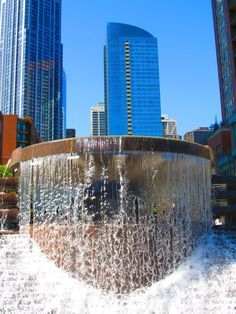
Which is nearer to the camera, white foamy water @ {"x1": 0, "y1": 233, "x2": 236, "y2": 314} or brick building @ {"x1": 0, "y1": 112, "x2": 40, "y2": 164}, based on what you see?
white foamy water @ {"x1": 0, "y1": 233, "x2": 236, "y2": 314}

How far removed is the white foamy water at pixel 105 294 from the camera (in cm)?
1041

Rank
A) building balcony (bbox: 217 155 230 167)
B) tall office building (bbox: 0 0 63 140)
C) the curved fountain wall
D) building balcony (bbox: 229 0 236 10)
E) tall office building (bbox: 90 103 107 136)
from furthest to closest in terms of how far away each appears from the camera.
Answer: tall office building (bbox: 90 103 107 136) < tall office building (bbox: 0 0 63 140) < building balcony (bbox: 229 0 236 10) < building balcony (bbox: 217 155 230 167) < the curved fountain wall

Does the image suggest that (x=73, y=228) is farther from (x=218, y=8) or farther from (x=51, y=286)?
(x=218, y=8)

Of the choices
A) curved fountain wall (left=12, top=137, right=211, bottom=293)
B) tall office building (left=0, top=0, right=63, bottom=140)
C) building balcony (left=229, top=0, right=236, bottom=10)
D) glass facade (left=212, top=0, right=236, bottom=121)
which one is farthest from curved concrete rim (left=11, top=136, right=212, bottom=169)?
tall office building (left=0, top=0, right=63, bottom=140)

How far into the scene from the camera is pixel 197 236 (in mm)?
13258

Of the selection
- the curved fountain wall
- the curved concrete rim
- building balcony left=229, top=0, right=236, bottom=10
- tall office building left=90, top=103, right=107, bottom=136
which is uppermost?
tall office building left=90, top=103, right=107, bottom=136

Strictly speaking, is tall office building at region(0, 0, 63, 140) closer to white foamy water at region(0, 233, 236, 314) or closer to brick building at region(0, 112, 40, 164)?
brick building at region(0, 112, 40, 164)

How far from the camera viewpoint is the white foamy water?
34.2ft

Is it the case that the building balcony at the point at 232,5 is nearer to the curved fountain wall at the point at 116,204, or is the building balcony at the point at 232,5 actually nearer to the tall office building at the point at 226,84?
the tall office building at the point at 226,84

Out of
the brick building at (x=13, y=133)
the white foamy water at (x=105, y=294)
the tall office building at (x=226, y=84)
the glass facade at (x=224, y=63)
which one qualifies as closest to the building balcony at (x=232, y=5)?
the tall office building at (x=226, y=84)

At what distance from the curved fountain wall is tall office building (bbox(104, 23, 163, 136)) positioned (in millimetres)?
108169

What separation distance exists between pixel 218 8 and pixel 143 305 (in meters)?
57.1

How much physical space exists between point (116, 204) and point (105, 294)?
2583 millimetres

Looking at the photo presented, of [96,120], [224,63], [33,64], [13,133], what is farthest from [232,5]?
[96,120]
